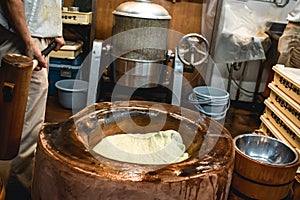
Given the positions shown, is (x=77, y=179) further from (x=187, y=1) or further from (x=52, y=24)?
(x=187, y=1)

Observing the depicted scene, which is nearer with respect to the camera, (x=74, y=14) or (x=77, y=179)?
(x=77, y=179)

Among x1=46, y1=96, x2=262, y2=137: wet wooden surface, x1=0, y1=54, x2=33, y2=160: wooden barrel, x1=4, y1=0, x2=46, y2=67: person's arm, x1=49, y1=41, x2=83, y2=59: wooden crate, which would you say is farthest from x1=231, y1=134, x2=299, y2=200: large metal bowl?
x1=49, y1=41, x2=83, y2=59: wooden crate

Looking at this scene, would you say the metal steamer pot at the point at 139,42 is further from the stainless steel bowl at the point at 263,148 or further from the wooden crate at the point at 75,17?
the stainless steel bowl at the point at 263,148

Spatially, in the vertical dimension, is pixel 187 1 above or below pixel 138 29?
above

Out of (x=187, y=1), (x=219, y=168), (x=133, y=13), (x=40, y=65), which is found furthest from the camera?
(x=187, y=1)

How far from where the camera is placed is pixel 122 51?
10.3 ft

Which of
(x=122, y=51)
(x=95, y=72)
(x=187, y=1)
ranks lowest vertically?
(x=95, y=72)

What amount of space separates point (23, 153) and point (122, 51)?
147cm

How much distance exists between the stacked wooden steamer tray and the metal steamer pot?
3.71 feet

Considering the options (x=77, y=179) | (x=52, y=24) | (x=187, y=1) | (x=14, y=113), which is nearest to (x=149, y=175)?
(x=77, y=179)

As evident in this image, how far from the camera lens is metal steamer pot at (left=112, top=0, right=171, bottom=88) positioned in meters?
3.06

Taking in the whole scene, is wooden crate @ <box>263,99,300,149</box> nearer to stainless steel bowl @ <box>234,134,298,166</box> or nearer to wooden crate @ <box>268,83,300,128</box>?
wooden crate @ <box>268,83,300,128</box>

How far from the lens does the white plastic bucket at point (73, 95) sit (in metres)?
3.38

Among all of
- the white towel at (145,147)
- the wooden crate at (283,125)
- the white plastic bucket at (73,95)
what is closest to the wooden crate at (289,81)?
the wooden crate at (283,125)
